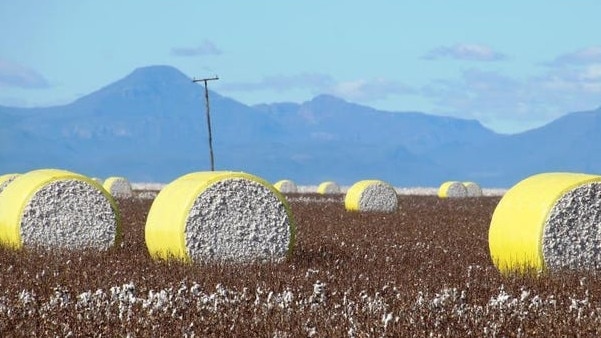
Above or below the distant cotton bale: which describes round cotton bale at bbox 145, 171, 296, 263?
above

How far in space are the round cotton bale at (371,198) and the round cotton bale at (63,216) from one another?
1273 centimetres

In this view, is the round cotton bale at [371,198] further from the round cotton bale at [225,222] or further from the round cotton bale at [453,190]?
the round cotton bale at [453,190]

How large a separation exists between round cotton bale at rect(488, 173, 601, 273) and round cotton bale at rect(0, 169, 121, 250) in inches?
196

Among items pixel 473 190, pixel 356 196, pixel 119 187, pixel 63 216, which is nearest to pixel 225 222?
pixel 63 216

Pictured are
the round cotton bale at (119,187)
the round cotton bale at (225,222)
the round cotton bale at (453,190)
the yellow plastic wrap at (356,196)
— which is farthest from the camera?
the round cotton bale at (453,190)

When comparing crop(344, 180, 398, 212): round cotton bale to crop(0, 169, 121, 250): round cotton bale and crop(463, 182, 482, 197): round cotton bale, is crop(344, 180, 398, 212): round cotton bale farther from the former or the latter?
crop(463, 182, 482, 197): round cotton bale

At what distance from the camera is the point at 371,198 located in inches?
1034

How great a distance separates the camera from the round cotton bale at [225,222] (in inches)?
476

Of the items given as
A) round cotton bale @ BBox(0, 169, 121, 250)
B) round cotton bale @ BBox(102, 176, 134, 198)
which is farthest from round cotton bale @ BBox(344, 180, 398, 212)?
round cotton bale @ BBox(102, 176, 134, 198)

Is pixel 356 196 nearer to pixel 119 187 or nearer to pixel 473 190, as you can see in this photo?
pixel 119 187

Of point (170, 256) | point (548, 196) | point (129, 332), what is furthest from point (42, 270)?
point (548, 196)

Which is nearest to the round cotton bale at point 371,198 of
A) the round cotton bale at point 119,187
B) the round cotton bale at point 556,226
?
the round cotton bale at point 119,187

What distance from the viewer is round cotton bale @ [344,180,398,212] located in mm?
26094

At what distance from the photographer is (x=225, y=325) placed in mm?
7879
